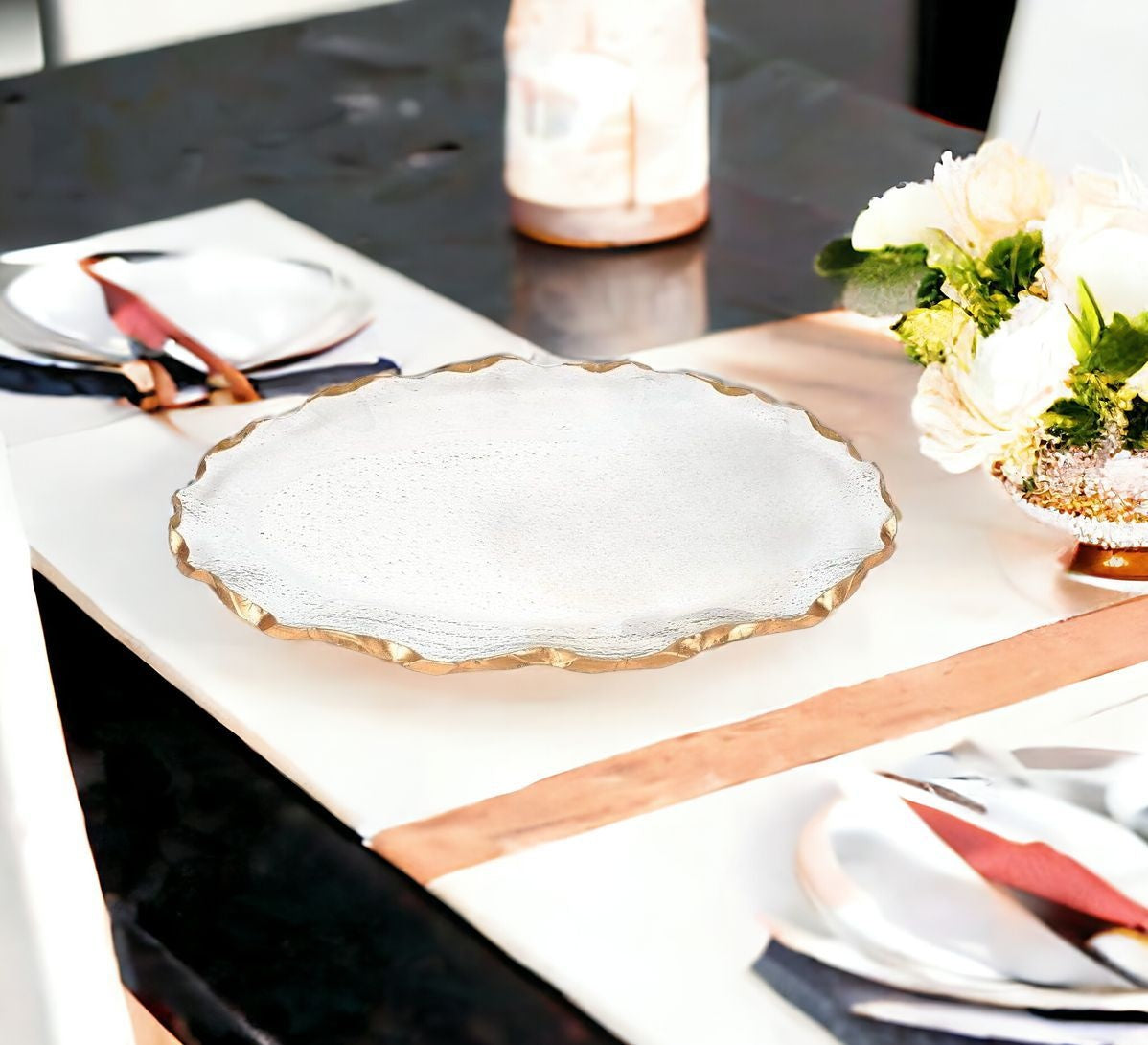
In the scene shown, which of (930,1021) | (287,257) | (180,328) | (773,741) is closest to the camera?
(930,1021)

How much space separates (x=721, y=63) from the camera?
5.79ft

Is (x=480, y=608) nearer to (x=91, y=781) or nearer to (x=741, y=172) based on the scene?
(x=91, y=781)

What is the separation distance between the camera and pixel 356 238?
4.55ft

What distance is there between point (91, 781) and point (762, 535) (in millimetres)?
344

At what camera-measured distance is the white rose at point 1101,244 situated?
780 millimetres

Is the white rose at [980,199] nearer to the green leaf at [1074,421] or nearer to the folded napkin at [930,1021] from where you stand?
the green leaf at [1074,421]

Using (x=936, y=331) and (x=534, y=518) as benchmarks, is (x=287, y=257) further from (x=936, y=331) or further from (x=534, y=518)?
(x=936, y=331)

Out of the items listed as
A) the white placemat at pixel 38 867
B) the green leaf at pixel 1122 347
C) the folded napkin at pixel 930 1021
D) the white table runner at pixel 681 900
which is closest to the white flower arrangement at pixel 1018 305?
the green leaf at pixel 1122 347

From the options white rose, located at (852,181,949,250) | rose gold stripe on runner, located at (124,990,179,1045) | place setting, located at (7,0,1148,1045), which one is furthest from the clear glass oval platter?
rose gold stripe on runner, located at (124,990,179,1045)

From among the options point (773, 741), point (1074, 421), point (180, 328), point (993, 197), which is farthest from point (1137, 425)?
point (180, 328)

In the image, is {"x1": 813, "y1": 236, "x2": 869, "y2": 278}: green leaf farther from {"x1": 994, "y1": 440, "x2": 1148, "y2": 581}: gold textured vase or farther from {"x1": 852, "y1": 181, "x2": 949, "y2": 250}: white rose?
{"x1": 994, "y1": 440, "x2": 1148, "y2": 581}: gold textured vase

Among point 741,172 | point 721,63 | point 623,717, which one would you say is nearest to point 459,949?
point 623,717

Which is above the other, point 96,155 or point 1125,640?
point 1125,640

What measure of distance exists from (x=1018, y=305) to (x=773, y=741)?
0.78 ft
